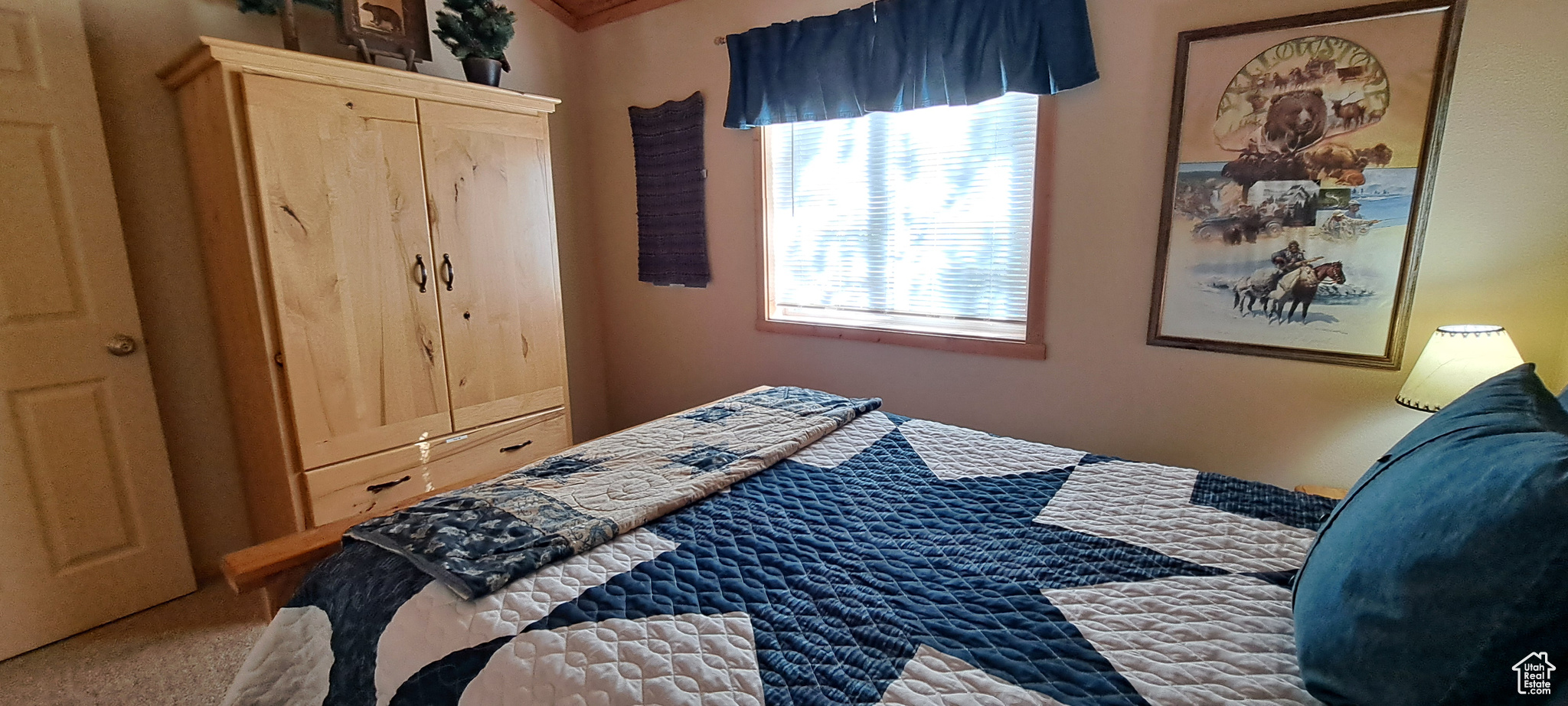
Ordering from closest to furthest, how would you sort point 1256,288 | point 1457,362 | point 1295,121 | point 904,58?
point 1457,362, point 1295,121, point 1256,288, point 904,58

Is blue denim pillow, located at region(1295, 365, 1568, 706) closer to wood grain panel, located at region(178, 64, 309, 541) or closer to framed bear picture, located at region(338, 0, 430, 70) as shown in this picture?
wood grain panel, located at region(178, 64, 309, 541)

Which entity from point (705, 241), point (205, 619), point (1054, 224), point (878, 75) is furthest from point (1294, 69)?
point (205, 619)

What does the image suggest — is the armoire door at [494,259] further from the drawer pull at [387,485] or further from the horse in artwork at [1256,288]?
the horse in artwork at [1256,288]

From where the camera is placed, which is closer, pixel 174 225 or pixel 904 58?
pixel 174 225

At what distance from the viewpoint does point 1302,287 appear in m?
1.88

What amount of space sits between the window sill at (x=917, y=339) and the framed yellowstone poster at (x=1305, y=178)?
19.1 inches

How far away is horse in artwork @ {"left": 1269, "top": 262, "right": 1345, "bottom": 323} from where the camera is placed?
1831 mm

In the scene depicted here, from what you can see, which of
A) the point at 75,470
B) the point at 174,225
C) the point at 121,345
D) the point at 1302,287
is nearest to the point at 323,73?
the point at 174,225

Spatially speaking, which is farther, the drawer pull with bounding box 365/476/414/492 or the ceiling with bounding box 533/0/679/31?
the ceiling with bounding box 533/0/679/31

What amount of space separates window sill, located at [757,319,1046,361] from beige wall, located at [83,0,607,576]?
2.06 meters

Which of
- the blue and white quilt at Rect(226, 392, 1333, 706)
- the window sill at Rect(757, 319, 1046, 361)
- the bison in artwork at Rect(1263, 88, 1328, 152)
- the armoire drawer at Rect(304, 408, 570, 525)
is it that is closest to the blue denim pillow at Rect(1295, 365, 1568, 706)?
the blue and white quilt at Rect(226, 392, 1333, 706)

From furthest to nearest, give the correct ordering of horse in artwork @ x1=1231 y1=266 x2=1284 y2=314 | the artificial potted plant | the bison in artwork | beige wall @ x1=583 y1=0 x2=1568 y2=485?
the artificial potted plant
horse in artwork @ x1=1231 y1=266 x2=1284 y2=314
the bison in artwork
beige wall @ x1=583 y1=0 x2=1568 y2=485

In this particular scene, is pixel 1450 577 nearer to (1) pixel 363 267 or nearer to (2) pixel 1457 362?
(2) pixel 1457 362

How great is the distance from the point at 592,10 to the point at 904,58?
1.80m
